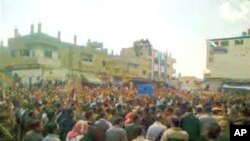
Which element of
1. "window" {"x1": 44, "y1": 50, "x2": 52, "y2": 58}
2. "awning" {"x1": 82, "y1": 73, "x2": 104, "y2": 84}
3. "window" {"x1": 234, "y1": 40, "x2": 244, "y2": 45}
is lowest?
"awning" {"x1": 82, "y1": 73, "x2": 104, "y2": 84}

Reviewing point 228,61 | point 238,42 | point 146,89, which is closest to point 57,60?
point 228,61

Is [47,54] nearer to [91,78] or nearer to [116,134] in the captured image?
→ [91,78]

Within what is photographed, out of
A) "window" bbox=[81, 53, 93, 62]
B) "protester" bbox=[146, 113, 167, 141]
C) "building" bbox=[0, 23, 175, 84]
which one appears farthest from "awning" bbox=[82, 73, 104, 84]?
"protester" bbox=[146, 113, 167, 141]

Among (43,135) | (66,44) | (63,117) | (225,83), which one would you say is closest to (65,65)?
(66,44)

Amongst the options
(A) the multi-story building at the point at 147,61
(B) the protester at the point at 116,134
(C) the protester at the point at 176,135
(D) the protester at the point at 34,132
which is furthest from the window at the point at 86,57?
(C) the protester at the point at 176,135

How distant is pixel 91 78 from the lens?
2377 inches

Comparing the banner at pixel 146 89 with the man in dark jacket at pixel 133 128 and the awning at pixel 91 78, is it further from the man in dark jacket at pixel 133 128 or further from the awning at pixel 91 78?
the awning at pixel 91 78

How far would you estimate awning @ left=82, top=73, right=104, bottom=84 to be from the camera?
5734 centimetres

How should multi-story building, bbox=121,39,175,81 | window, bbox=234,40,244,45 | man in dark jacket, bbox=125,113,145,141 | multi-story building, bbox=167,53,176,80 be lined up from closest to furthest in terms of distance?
man in dark jacket, bbox=125,113,145,141 → window, bbox=234,40,244,45 → multi-story building, bbox=121,39,175,81 → multi-story building, bbox=167,53,176,80

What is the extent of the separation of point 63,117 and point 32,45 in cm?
4616

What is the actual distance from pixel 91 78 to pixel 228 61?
23705 millimetres

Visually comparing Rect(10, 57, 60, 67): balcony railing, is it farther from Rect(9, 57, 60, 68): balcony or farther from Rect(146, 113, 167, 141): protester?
Rect(146, 113, 167, 141): protester

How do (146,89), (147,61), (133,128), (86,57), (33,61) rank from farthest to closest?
(147,61), (86,57), (33,61), (146,89), (133,128)

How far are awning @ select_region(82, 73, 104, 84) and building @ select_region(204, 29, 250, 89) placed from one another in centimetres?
1905
